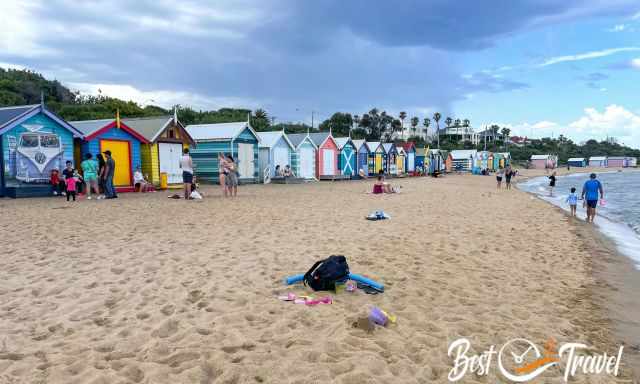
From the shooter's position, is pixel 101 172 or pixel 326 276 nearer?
pixel 326 276

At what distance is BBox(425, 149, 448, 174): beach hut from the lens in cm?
5406

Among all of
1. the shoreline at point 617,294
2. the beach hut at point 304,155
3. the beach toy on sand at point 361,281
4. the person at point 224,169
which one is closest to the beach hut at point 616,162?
the beach hut at point 304,155

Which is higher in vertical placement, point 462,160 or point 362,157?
point 362,157

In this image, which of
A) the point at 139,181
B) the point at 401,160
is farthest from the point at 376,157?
the point at 139,181

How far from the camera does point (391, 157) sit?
43.7m

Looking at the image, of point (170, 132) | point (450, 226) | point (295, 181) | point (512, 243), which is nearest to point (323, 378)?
point (512, 243)

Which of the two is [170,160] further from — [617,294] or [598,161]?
[598,161]

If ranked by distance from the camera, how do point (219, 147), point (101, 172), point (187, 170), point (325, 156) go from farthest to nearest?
point (325, 156) → point (219, 147) → point (101, 172) → point (187, 170)

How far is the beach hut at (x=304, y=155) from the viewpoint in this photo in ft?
100

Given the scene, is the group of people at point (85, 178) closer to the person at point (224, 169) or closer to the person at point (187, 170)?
the person at point (187, 170)

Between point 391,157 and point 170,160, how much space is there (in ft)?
87.8

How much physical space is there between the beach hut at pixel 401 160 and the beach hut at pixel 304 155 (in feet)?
49.7

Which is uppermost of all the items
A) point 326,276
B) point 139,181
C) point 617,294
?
point 139,181

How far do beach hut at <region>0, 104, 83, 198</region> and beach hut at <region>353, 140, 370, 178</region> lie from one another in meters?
25.1
